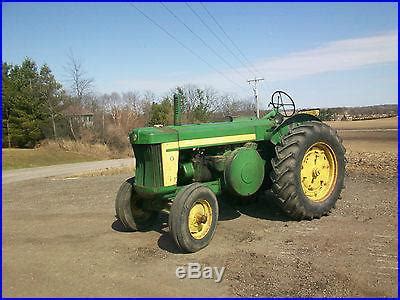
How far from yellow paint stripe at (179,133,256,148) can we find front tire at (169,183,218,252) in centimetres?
66

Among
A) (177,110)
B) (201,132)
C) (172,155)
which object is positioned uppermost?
(177,110)

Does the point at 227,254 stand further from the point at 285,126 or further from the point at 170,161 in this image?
the point at 285,126

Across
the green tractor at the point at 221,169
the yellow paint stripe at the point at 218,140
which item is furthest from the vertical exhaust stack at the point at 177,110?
the yellow paint stripe at the point at 218,140

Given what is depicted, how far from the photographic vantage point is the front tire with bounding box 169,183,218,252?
4602 mm

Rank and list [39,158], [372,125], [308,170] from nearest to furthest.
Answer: [308,170] → [39,158] → [372,125]

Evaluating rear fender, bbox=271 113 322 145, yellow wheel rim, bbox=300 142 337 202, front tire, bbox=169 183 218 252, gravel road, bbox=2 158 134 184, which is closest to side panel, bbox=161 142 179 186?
front tire, bbox=169 183 218 252

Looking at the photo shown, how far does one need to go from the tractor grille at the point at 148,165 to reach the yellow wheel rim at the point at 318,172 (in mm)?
2375

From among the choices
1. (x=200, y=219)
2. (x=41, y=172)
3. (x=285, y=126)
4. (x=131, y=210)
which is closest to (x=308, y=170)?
(x=285, y=126)

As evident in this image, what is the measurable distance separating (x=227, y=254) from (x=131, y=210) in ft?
5.51

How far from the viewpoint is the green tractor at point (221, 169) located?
16.2 ft

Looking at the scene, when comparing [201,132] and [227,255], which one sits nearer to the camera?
[227,255]

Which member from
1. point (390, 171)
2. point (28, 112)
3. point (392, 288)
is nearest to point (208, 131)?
point (392, 288)

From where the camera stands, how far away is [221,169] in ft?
18.2

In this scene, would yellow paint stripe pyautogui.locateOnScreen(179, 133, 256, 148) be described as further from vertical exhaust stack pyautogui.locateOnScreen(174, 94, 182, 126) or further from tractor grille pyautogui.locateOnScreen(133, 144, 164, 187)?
vertical exhaust stack pyautogui.locateOnScreen(174, 94, 182, 126)
